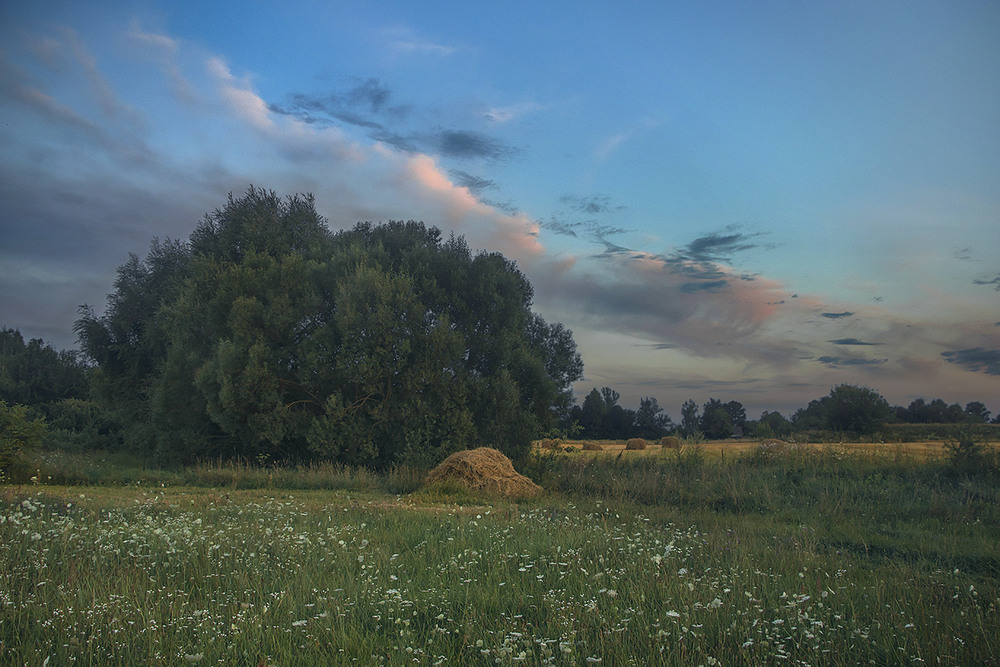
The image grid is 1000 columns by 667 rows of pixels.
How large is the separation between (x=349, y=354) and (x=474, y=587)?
16224mm

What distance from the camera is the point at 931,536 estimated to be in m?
9.83

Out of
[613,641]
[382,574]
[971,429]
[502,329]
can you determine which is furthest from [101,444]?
[971,429]

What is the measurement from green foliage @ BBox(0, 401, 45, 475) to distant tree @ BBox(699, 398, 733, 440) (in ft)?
140

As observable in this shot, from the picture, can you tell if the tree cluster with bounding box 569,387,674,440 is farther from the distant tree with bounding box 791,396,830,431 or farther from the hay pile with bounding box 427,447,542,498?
the hay pile with bounding box 427,447,542,498

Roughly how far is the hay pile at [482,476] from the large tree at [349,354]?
5.16 metres

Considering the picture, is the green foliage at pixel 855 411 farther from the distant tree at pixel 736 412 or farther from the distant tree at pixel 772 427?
the distant tree at pixel 736 412

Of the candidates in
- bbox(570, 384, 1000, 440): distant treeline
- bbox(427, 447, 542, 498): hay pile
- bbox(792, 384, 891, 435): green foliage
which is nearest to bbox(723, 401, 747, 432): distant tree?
bbox(570, 384, 1000, 440): distant treeline

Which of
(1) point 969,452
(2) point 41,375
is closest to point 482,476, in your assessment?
(1) point 969,452

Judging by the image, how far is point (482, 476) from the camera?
14891 mm

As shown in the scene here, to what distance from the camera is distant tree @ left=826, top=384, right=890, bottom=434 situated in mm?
32781

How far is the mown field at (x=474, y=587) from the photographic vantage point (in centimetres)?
430

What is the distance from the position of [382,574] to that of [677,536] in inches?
172

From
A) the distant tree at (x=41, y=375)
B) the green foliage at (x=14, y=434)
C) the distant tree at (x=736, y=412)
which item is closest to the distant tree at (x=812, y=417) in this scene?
the distant tree at (x=736, y=412)

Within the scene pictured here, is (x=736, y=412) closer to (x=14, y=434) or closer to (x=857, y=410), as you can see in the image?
(x=857, y=410)
